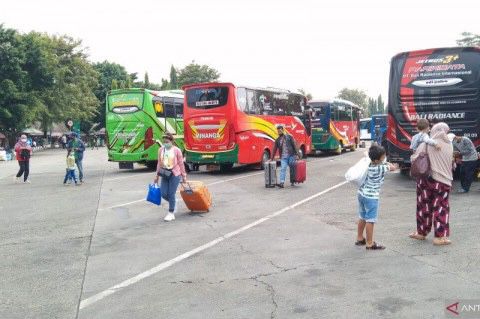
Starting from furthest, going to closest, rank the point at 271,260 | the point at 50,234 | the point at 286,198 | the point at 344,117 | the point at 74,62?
the point at 74,62
the point at 344,117
the point at 286,198
the point at 50,234
the point at 271,260

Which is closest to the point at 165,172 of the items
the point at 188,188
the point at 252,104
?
the point at 188,188

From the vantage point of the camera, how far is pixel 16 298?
5383 millimetres

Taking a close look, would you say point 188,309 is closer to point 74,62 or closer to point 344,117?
point 344,117

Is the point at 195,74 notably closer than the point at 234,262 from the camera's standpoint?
No

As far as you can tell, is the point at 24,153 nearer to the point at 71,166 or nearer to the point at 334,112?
the point at 71,166

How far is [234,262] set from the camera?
6.41m

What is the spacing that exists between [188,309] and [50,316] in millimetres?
1327

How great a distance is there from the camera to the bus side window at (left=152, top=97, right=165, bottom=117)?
2094 cm

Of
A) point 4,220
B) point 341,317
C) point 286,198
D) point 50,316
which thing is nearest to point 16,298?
point 50,316

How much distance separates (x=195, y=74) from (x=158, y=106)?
56.0 m

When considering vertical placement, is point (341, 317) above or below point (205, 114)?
below

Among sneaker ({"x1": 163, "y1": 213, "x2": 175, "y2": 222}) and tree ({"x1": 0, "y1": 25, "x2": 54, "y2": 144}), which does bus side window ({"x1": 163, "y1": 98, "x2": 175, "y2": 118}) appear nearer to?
sneaker ({"x1": 163, "y1": 213, "x2": 175, "y2": 222})

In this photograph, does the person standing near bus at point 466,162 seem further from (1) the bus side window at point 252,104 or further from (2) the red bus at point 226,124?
(1) the bus side window at point 252,104

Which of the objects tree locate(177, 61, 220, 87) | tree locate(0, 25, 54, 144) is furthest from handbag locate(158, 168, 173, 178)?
tree locate(177, 61, 220, 87)
